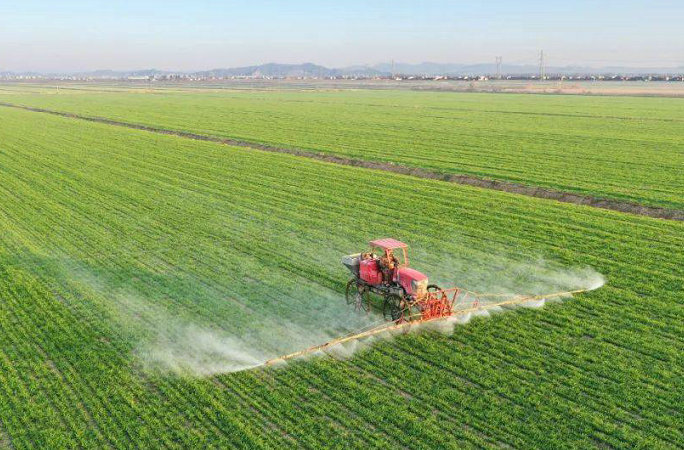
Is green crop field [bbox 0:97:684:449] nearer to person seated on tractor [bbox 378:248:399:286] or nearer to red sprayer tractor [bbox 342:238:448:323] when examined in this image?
red sprayer tractor [bbox 342:238:448:323]

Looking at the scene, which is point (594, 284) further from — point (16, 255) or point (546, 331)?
point (16, 255)

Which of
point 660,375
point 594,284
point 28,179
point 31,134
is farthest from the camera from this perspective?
point 31,134

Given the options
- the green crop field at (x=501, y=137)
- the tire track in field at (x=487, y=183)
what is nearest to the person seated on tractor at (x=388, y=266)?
the tire track in field at (x=487, y=183)

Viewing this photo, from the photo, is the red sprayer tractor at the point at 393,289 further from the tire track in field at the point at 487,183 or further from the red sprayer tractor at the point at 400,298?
the tire track in field at the point at 487,183

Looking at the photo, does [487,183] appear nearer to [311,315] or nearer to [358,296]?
[358,296]

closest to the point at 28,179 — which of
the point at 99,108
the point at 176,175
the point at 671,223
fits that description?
the point at 176,175

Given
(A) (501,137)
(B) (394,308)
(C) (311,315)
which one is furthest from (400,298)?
(A) (501,137)

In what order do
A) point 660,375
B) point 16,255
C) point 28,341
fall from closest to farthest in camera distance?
point 660,375 < point 28,341 < point 16,255
